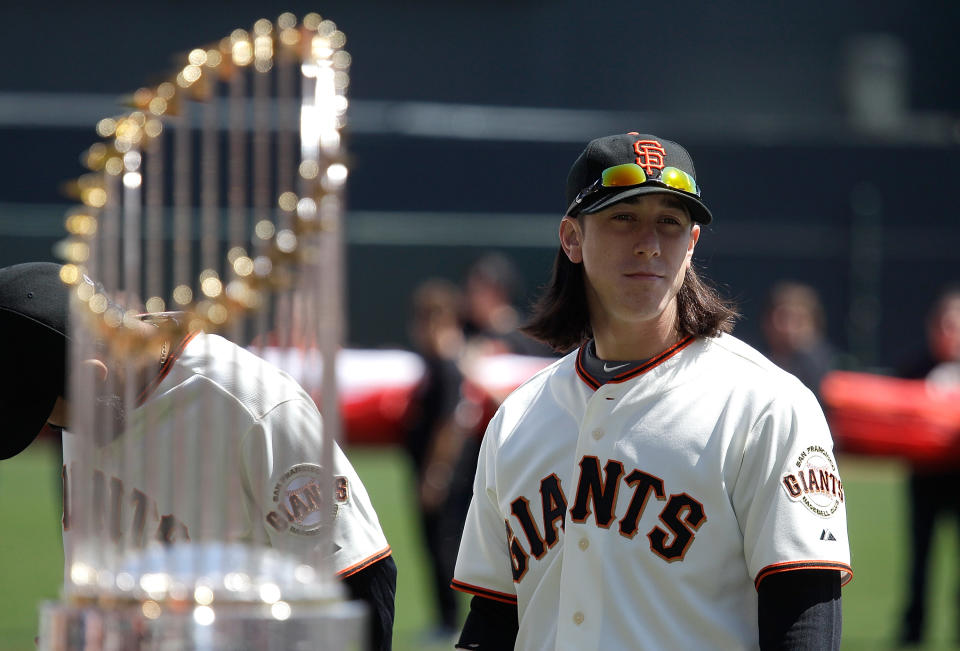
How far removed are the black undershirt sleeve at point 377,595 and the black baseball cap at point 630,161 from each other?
0.88 meters

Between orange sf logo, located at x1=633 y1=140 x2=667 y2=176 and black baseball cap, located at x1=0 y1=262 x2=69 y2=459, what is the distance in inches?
47.3

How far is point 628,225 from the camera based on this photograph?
2.75 metres

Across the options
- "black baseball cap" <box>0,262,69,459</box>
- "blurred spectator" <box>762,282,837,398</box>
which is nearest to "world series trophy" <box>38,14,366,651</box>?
"black baseball cap" <box>0,262,69,459</box>

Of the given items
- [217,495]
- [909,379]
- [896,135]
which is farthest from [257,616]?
[896,135]

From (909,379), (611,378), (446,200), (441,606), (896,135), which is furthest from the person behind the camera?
(896,135)

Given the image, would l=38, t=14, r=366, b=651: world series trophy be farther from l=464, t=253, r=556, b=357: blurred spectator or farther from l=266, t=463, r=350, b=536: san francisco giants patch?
l=464, t=253, r=556, b=357: blurred spectator

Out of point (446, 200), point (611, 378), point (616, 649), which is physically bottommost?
point (616, 649)

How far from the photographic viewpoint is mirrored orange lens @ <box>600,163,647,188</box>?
105 inches

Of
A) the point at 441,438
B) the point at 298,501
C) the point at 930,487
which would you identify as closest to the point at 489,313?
the point at 441,438

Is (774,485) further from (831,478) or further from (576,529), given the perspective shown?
(576,529)

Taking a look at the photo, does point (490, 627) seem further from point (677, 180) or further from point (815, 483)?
point (677, 180)

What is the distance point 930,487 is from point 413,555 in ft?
15.0

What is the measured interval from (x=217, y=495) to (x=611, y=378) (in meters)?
0.90

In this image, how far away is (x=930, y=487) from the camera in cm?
900
